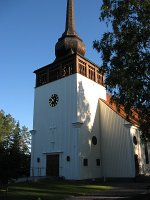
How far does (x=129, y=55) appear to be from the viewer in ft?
63.3

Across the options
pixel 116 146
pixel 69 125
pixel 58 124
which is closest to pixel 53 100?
pixel 58 124

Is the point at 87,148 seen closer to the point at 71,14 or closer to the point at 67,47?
the point at 67,47

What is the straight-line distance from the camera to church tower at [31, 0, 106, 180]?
89.5ft

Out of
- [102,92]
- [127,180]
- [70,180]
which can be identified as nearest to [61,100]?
[102,92]

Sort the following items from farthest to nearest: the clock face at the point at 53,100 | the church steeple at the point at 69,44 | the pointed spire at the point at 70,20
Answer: the pointed spire at the point at 70,20, the church steeple at the point at 69,44, the clock face at the point at 53,100

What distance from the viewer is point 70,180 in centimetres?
2588

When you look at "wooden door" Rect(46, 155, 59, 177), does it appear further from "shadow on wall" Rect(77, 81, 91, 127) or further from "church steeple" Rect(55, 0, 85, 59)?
"church steeple" Rect(55, 0, 85, 59)

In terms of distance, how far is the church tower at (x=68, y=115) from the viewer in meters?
27.3

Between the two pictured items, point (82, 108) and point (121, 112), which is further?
point (121, 112)

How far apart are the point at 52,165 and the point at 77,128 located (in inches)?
199

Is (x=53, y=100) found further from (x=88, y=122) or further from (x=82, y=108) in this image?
(x=88, y=122)

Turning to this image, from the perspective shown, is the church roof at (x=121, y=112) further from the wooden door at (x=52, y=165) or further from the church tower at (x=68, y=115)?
the wooden door at (x=52, y=165)

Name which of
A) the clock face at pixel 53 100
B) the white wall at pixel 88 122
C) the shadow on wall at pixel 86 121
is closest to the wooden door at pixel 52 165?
the white wall at pixel 88 122

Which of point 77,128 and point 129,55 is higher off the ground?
point 129,55
